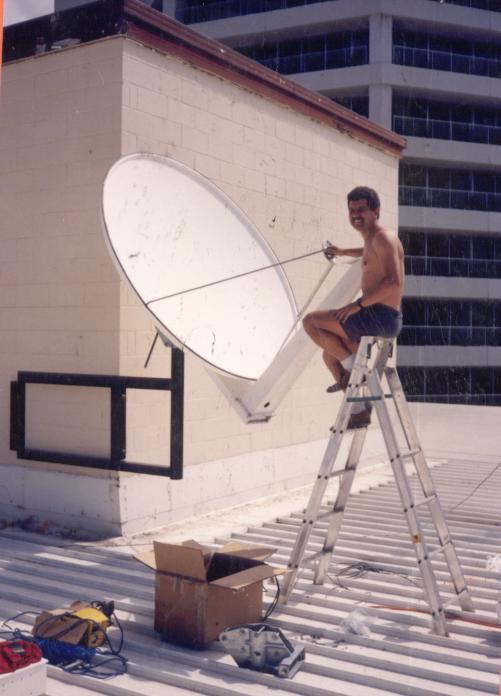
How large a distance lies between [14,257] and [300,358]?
10.4 feet

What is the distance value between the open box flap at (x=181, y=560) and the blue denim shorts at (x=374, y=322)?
5.00ft

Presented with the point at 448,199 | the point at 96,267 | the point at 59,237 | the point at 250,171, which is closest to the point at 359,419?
the point at 96,267

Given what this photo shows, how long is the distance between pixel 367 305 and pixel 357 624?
1.76 metres

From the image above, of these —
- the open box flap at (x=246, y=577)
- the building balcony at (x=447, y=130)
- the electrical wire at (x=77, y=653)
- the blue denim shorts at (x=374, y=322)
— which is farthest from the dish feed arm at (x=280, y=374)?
the building balcony at (x=447, y=130)

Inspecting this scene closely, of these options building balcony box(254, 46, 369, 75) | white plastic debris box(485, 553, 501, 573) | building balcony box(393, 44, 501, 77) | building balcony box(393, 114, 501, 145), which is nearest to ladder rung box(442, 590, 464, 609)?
white plastic debris box(485, 553, 501, 573)

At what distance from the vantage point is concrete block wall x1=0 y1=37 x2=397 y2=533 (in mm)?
6430

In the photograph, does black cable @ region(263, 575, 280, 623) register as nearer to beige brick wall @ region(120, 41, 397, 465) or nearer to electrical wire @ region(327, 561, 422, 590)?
electrical wire @ region(327, 561, 422, 590)

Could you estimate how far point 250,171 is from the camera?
8055 mm

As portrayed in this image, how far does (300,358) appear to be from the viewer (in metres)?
4.99

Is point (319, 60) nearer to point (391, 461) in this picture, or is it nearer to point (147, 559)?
point (391, 461)

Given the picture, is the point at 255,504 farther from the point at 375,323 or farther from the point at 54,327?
the point at 375,323

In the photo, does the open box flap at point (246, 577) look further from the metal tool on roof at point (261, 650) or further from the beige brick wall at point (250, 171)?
the beige brick wall at point (250, 171)

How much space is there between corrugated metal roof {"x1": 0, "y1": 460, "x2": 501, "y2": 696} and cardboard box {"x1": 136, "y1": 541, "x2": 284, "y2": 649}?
10 centimetres

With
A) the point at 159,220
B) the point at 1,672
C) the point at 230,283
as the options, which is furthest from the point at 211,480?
the point at 1,672
